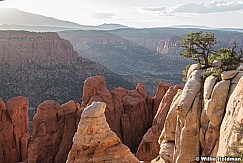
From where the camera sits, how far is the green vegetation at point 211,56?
740 inches

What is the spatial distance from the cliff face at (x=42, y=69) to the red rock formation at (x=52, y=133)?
99.0 feet

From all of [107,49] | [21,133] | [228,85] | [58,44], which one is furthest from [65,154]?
[107,49]

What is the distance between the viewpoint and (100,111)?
2064 centimetres

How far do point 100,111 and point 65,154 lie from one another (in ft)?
62.3

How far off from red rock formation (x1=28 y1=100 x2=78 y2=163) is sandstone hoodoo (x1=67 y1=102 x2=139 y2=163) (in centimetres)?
1829

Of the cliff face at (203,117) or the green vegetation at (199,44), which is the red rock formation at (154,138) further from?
the cliff face at (203,117)

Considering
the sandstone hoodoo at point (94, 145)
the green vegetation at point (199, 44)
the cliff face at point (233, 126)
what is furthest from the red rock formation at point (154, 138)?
the cliff face at point (233, 126)

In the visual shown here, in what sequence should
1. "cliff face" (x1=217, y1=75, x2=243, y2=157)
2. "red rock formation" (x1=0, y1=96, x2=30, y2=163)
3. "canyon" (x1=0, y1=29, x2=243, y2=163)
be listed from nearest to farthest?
"cliff face" (x1=217, y1=75, x2=243, y2=157)
"canyon" (x1=0, y1=29, x2=243, y2=163)
"red rock formation" (x1=0, y1=96, x2=30, y2=163)

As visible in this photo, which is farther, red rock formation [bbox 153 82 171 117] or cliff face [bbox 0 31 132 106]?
cliff face [bbox 0 31 132 106]

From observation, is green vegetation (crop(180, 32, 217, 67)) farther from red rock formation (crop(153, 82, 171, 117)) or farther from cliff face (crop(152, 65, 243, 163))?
red rock formation (crop(153, 82, 171, 117))

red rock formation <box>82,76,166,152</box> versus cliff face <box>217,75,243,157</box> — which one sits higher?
cliff face <box>217,75,243,157</box>

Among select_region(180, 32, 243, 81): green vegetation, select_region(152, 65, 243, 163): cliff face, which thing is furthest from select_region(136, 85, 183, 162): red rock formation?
select_region(152, 65, 243, 163): cliff face

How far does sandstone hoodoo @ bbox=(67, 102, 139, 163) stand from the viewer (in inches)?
794

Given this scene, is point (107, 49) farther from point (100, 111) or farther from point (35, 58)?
point (100, 111)
